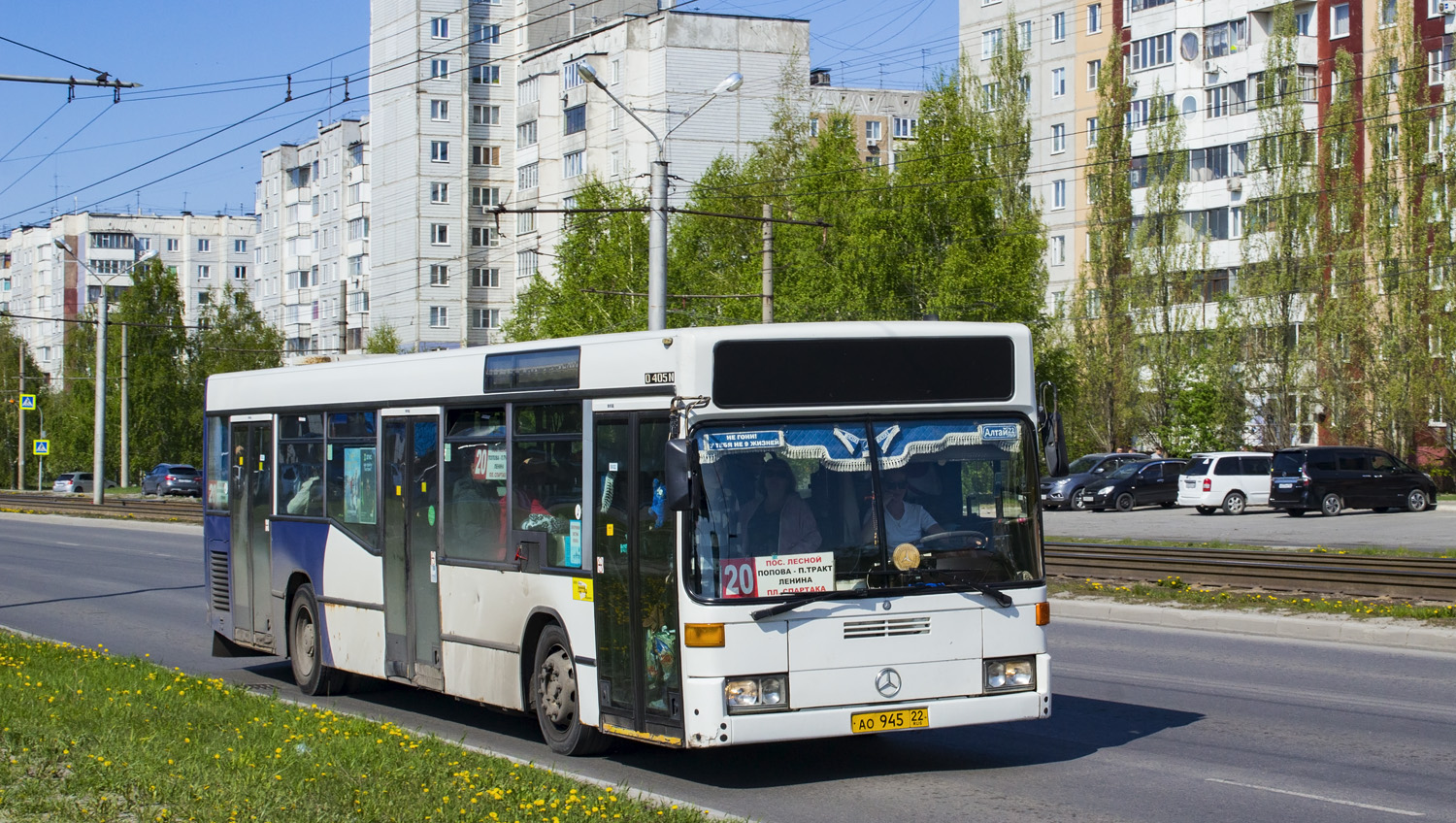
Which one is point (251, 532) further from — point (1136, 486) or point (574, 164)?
point (574, 164)

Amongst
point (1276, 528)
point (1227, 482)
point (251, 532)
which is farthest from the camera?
point (1227, 482)

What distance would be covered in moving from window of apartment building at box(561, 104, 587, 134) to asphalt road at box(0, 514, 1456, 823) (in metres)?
63.1

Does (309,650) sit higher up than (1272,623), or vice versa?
(309,650)

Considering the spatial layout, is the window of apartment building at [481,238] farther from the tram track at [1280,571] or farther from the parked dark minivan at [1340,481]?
the tram track at [1280,571]

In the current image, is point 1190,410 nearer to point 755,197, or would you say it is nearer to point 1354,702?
point 755,197

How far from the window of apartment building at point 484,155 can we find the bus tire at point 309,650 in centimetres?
8123

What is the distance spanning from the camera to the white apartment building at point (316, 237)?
99.5 m

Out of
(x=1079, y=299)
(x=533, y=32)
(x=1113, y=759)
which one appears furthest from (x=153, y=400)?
(x=1113, y=759)

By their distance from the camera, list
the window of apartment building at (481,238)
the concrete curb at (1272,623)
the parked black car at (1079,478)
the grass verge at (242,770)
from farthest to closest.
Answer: the window of apartment building at (481,238) → the parked black car at (1079,478) → the concrete curb at (1272,623) → the grass verge at (242,770)

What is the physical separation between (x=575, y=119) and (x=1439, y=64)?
37976mm

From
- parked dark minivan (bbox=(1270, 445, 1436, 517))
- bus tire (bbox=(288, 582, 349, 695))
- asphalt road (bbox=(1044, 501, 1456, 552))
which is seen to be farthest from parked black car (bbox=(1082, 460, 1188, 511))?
bus tire (bbox=(288, 582, 349, 695))

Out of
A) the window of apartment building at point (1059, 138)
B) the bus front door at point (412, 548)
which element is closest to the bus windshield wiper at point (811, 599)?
the bus front door at point (412, 548)

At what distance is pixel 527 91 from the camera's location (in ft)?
273

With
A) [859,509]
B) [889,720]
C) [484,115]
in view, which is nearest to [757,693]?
[889,720]
